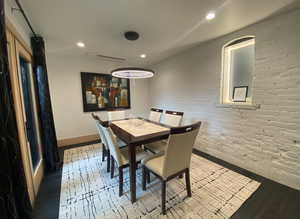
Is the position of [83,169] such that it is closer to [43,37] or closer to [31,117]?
[31,117]

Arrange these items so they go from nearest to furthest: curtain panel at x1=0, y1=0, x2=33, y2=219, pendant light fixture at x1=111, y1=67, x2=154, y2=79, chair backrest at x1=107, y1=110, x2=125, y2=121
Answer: curtain panel at x1=0, y1=0, x2=33, y2=219
pendant light fixture at x1=111, y1=67, x2=154, y2=79
chair backrest at x1=107, y1=110, x2=125, y2=121

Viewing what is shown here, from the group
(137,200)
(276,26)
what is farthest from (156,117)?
(276,26)

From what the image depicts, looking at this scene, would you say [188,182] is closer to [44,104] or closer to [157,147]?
[157,147]

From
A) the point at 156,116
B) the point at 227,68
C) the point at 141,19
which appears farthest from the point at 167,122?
the point at 141,19

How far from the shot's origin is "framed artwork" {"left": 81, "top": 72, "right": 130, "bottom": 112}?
3740 mm

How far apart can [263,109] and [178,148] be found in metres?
1.63

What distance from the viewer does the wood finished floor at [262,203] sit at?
1.42m

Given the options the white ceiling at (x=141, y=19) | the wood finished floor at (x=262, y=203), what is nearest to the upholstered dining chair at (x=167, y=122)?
the wood finished floor at (x=262, y=203)

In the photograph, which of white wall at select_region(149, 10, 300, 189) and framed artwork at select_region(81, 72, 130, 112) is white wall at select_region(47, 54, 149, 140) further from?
white wall at select_region(149, 10, 300, 189)

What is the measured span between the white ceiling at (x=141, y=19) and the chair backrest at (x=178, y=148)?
59.1 inches

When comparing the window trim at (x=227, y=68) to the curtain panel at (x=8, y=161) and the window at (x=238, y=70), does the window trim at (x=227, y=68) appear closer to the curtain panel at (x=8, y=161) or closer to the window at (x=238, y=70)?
the window at (x=238, y=70)

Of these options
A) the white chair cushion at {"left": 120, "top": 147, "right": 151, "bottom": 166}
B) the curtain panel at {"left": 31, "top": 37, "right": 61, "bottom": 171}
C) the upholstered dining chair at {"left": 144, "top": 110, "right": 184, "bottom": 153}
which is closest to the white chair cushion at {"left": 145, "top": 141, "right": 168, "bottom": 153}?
the upholstered dining chair at {"left": 144, "top": 110, "right": 184, "bottom": 153}

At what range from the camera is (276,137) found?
1.91 metres

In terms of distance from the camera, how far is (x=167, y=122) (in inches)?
111
